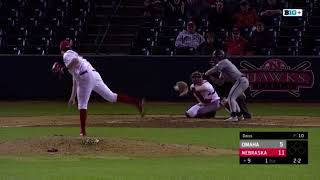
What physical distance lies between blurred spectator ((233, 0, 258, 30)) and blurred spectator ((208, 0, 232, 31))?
382 mm

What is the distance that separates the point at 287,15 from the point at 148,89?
545 cm

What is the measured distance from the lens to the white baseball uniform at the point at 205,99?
21.4 meters

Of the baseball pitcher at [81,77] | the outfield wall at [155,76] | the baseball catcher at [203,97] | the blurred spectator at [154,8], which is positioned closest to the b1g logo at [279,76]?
the outfield wall at [155,76]

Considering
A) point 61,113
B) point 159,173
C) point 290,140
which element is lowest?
point 61,113

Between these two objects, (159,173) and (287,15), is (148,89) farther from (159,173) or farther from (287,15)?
(159,173)

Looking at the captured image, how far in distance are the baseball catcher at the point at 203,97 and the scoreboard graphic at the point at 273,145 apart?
1124 cm

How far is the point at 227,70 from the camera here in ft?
66.7

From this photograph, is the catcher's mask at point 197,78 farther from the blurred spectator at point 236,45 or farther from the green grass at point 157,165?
the blurred spectator at point 236,45

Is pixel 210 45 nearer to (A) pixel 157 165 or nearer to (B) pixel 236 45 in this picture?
(B) pixel 236 45

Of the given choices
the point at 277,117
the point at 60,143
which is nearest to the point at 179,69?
the point at 277,117

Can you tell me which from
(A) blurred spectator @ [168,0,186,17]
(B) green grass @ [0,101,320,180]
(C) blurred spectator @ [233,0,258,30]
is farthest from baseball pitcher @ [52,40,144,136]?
(A) blurred spectator @ [168,0,186,17]

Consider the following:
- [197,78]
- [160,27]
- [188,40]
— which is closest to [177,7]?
[160,27]

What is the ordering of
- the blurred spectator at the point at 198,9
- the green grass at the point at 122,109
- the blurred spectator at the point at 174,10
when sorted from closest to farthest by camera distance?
1. the green grass at the point at 122,109
2. the blurred spectator at the point at 198,9
3. the blurred spectator at the point at 174,10

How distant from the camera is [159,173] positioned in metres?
11.1
